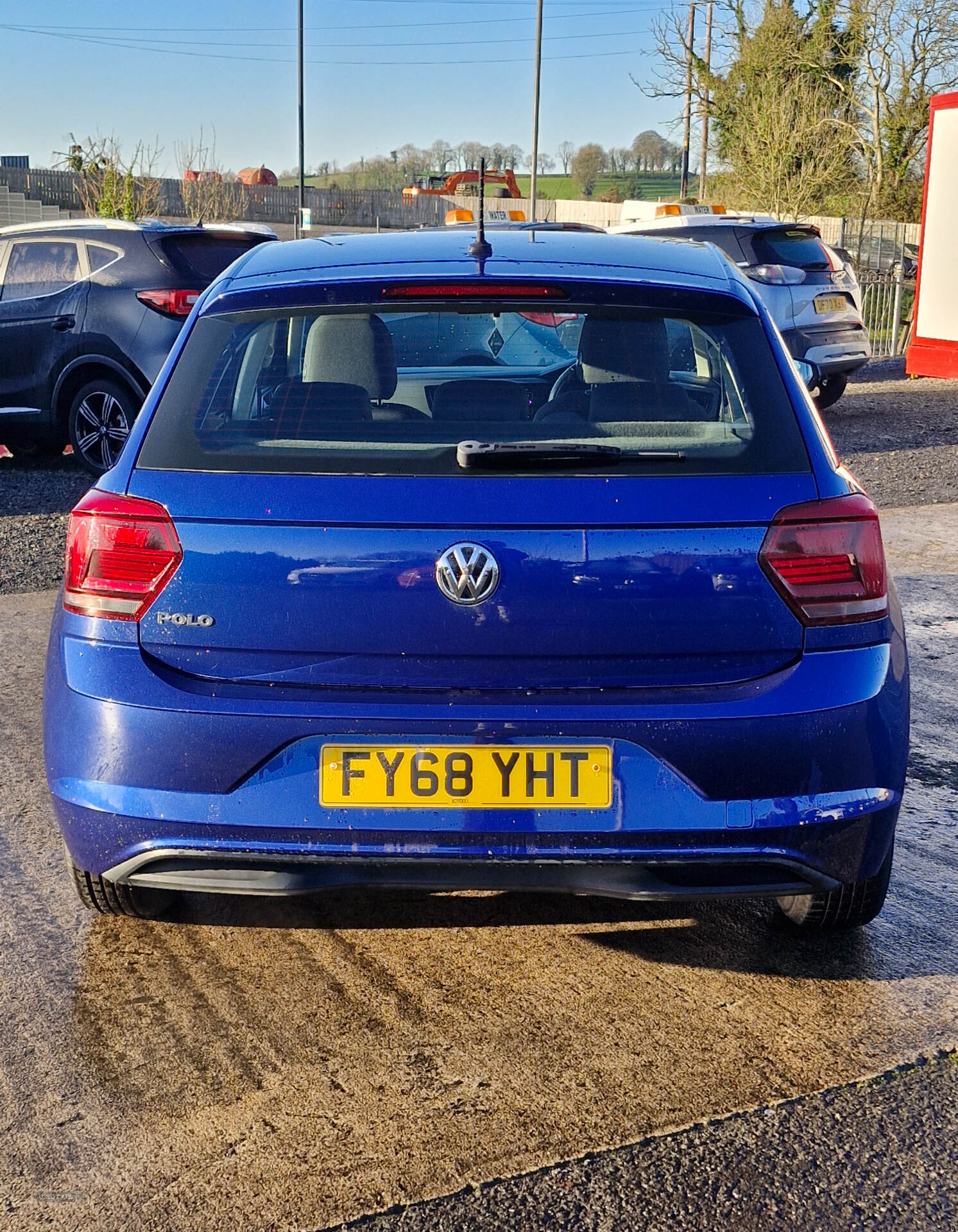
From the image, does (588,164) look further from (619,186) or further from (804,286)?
(804,286)

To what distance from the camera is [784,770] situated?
2.83 metres

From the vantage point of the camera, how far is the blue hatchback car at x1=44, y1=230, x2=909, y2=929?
109 inches

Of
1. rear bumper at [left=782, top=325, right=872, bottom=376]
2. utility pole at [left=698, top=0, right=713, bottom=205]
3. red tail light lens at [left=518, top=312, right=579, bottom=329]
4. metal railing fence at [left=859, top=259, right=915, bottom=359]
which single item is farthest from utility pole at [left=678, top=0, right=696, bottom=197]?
red tail light lens at [left=518, top=312, right=579, bottom=329]

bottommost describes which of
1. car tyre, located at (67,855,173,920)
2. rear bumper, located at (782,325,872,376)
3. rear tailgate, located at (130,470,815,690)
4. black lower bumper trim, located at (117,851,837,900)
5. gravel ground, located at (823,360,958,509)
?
gravel ground, located at (823,360,958,509)

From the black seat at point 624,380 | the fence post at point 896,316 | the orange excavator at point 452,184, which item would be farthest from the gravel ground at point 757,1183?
the orange excavator at point 452,184

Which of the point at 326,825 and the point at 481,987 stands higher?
the point at 326,825

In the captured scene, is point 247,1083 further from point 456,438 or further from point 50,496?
point 50,496

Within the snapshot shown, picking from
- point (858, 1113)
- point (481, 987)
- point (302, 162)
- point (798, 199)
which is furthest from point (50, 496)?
point (302, 162)

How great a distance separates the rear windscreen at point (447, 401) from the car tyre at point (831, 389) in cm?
1215

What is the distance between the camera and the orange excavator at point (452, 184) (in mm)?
51594

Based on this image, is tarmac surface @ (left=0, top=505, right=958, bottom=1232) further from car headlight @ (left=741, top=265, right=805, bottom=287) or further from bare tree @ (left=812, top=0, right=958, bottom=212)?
bare tree @ (left=812, top=0, right=958, bottom=212)

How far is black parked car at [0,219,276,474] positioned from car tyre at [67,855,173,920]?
7435 millimetres

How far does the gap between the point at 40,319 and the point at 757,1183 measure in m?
Result: 9.86

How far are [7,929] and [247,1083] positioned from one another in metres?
1.00
